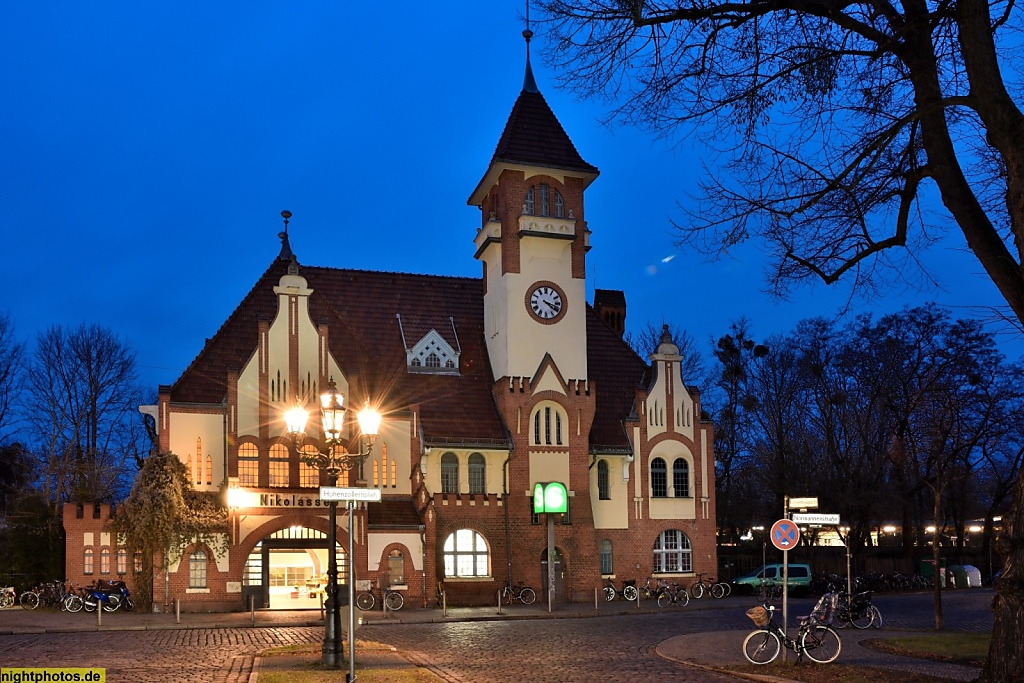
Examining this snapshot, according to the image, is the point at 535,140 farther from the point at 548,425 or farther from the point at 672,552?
the point at 672,552

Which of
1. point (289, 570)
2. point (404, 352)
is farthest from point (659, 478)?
point (289, 570)

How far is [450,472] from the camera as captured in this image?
41.0 m

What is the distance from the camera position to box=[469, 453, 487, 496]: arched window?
135 feet

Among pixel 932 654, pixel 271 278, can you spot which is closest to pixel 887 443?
pixel 271 278

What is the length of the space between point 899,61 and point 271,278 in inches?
1260

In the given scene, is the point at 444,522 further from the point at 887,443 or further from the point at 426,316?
the point at 887,443

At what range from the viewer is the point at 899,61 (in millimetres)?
13891

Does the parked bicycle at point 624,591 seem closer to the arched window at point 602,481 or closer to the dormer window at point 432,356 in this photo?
the arched window at point 602,481

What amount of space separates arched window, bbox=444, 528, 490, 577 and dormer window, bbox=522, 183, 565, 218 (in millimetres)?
13213

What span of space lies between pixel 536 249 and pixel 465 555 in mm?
12617

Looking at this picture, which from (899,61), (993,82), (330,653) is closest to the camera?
(993,82)

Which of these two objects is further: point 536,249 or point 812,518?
point 536,249

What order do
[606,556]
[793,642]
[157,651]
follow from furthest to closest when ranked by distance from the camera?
[606,556] < [157,651] < [793,642]

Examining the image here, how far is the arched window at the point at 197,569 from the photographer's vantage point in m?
35.8
